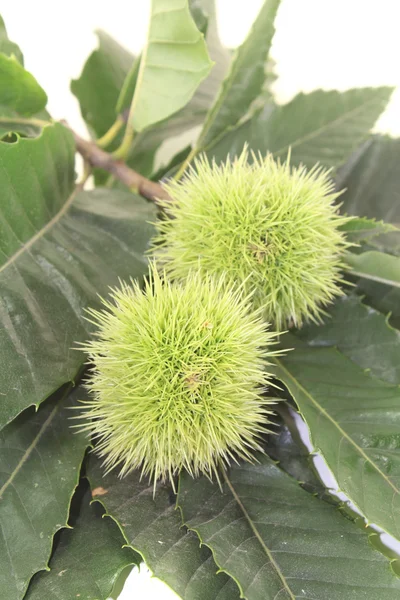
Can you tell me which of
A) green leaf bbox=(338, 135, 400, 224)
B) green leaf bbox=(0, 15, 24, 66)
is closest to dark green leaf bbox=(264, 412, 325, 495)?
green leaf bbox=(338, 135, 400, 224)

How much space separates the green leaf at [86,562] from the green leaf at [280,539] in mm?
79

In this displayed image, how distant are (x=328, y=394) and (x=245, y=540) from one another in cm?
18

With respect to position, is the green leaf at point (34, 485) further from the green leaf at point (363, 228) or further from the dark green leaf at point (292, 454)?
the green leaf at point (363, 228)

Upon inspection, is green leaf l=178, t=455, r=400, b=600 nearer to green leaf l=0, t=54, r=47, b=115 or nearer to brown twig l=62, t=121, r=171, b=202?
brown twig l=62, t=121, r=171, b=202

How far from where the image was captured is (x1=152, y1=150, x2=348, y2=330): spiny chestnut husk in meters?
0.59

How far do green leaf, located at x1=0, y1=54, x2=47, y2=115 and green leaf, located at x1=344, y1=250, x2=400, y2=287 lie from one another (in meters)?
0.44

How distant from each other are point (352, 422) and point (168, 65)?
0.48 metres

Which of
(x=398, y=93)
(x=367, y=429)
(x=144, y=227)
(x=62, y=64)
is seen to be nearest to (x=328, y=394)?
(x=367, y=429)

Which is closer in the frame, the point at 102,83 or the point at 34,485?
the point at 34,485

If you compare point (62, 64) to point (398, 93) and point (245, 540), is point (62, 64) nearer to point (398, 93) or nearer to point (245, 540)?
point (398, 93)

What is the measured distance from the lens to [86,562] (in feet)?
1.79

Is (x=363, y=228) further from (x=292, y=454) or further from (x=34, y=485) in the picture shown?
(x=34, y=485)

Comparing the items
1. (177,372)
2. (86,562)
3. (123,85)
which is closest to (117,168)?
(123,85)

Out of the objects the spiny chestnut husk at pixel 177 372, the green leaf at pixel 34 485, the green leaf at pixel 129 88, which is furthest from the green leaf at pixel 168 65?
the green leaf at pixel 34 485
